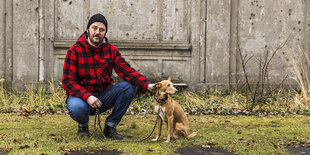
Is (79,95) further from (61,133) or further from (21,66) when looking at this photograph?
(21,66)

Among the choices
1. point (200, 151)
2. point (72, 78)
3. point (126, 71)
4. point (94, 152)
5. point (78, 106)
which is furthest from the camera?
point (126, 71)

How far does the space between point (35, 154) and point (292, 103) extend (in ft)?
18.7

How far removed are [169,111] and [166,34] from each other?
524 cm

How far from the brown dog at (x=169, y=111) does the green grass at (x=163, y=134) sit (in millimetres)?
154

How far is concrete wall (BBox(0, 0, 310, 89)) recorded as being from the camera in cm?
884

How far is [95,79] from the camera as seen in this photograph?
4375 mm

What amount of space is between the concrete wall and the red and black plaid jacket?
4.48m

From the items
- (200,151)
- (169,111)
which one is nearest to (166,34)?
(169,111)

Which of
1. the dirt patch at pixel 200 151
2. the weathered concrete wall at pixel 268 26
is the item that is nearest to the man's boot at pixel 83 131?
the dirt patch at pixel 200 151

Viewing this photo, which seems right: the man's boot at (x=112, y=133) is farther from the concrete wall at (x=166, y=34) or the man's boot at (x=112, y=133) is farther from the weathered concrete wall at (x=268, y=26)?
the weathered concrete wall at (x=268, y=26)

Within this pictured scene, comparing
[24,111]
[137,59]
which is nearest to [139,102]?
[137,59]

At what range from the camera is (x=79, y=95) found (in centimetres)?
412

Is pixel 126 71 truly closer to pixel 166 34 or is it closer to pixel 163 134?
pixel 163 134

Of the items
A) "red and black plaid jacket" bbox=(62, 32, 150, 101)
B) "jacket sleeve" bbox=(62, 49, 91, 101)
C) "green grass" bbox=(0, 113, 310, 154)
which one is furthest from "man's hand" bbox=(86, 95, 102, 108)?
"green grass" bbox=(0, 113, 310, 154)
